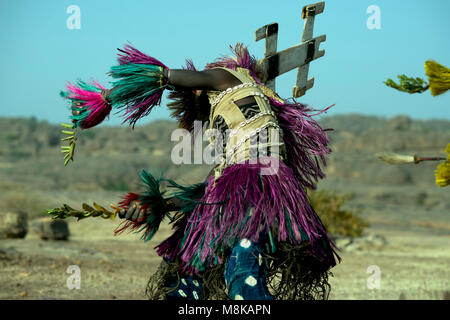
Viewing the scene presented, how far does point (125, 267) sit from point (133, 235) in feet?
18.8

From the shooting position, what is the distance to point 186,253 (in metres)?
3.95

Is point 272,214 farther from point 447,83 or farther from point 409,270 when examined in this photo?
point 409,270

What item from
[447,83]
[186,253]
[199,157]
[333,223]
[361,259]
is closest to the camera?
[447,83]

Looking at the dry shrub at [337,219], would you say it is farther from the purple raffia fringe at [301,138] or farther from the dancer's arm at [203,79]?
the dancer's arm at [203,79]

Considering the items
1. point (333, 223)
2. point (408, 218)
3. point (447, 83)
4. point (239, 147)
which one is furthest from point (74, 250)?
point (408, 218)

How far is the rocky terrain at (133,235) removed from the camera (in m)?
7.46

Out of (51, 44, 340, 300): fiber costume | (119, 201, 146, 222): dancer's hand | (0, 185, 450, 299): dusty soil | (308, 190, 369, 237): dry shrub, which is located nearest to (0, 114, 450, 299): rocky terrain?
(0, 185, 450, 299): dusty soil

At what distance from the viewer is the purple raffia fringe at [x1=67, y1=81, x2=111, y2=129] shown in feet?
13.1

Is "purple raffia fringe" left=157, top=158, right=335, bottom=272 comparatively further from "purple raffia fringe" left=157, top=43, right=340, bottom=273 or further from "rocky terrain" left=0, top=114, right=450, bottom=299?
"rocky terrain" left=0, top=114, right=450, bottom=299

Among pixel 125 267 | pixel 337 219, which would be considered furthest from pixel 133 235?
pixel 125 267

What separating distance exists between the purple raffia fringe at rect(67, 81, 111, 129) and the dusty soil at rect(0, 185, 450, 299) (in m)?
2.65

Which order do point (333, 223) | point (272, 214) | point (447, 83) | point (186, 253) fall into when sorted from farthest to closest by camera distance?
point (333, 223) < point (186, 253) < point (272, 214) < point (447, 83)

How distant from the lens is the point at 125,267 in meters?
8.83
